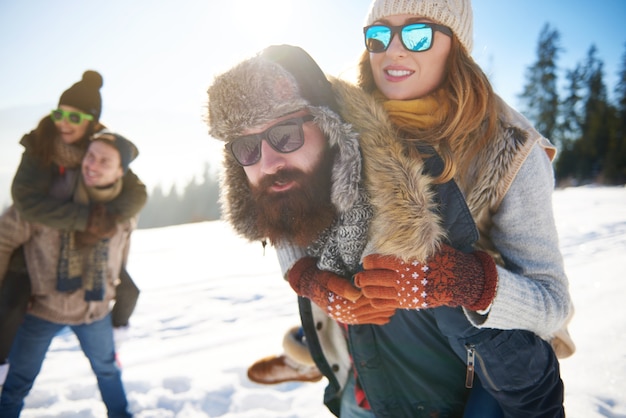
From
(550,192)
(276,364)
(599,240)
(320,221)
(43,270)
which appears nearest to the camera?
(550,192)

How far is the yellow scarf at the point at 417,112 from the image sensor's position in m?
1.37

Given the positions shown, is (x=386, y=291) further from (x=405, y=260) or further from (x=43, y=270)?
(x=43, y=270)

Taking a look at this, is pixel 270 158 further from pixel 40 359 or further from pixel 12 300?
pixel 40 359

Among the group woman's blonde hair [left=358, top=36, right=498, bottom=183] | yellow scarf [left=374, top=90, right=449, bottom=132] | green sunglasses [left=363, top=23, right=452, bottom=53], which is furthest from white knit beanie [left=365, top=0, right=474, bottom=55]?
yellow scarf [left=374, top=90, right=449, bottom=132]

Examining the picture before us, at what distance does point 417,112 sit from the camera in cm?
140

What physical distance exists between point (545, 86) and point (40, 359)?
33.8 m

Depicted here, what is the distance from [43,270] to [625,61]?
38181 mm

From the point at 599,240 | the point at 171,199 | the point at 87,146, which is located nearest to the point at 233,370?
the point at 87,146

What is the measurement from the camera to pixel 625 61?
2606cm

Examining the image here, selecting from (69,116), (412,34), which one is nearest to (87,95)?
(69,116)

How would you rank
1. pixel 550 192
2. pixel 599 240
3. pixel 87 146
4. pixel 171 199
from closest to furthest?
pixel 550 192 → pixel 87 146 → pixel 599 240 → pixel 171 199

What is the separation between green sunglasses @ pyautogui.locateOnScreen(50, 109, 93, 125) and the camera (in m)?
2.55

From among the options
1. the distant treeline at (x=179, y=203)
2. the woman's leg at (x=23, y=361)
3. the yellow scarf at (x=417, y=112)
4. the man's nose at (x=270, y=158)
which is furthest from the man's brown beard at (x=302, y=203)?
the distant treeline at (x=179, y=203)

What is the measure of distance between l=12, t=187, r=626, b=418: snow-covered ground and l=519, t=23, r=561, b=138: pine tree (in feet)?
82.2
